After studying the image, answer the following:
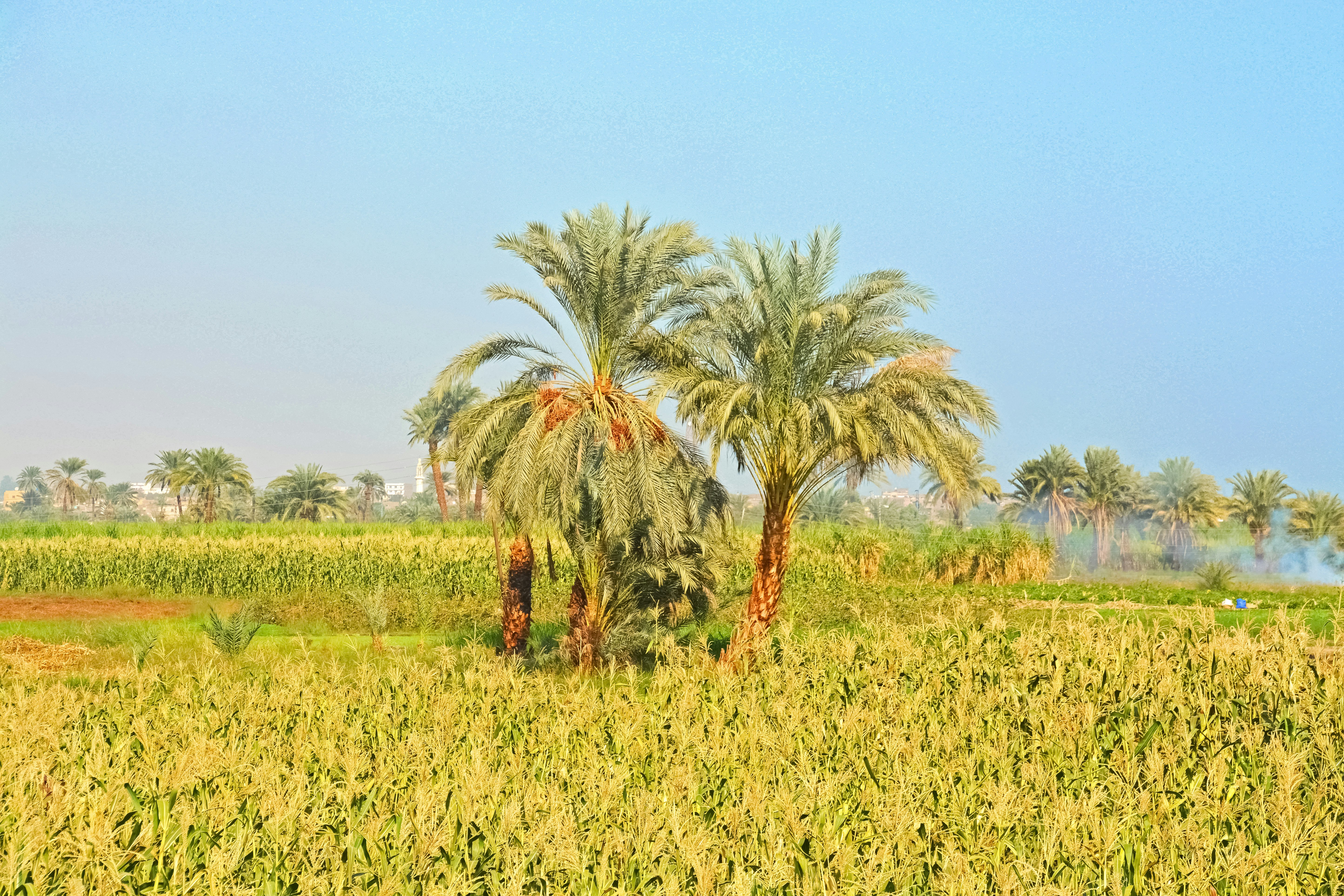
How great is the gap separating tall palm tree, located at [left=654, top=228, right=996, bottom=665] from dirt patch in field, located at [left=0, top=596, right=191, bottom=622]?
Answer: 55.1ft

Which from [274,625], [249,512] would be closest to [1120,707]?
[274,625]

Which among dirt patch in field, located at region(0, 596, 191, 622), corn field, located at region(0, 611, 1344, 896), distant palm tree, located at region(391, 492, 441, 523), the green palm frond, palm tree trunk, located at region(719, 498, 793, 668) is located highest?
distant palm tree, located at region(391, 492, 441, 523)

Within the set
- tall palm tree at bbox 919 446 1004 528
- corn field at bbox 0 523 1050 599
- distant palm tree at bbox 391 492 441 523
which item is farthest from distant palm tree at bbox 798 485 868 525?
corn field at bbox 0 523 1050 599

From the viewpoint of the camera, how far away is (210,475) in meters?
57.7

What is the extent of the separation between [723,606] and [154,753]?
1679 cm

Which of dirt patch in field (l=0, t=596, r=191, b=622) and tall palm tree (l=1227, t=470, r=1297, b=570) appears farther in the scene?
tall palm tree (l=1227, t=470, r=1297, b=570)

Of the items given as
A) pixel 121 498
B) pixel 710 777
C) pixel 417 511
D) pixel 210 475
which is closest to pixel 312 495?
pixel 210 475

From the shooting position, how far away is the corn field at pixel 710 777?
171 inches

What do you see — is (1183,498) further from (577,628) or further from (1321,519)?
(577,628)

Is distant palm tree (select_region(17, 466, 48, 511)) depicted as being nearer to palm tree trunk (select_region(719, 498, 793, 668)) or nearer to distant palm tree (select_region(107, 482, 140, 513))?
distant palm tree (select_region(107, 482, 140, 513))

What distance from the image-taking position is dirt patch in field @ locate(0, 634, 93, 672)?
17.7 m

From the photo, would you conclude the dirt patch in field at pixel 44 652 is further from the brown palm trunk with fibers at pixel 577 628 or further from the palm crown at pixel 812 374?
the palm crown at pixel 812 374

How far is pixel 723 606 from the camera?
899 inches

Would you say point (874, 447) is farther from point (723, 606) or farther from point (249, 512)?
point (249, 512)
